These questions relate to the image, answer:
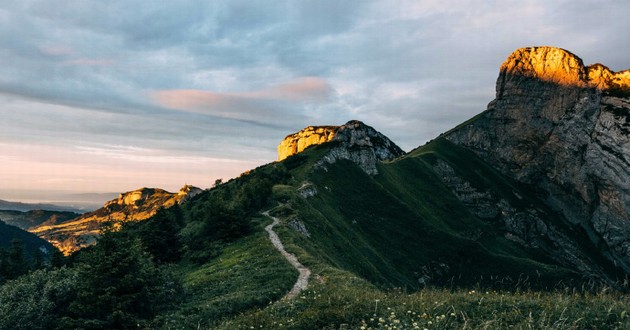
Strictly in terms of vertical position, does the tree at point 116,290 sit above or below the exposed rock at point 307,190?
below

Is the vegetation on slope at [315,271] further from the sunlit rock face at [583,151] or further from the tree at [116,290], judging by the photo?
the sunlit rock face at [583,151]

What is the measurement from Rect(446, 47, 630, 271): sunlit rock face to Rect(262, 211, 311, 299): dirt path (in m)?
169

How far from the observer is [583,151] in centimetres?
17912

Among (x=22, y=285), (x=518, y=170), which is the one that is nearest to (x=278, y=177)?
(x=22, y=285)

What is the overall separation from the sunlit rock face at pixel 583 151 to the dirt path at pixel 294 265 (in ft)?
555

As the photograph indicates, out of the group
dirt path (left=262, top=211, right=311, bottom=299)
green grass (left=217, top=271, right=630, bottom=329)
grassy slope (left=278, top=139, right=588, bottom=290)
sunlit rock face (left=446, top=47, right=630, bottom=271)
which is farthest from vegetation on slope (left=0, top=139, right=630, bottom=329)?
sunlit rock face (left=446, top=47, right=630, bottom=271)

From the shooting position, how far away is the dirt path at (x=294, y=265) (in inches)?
977

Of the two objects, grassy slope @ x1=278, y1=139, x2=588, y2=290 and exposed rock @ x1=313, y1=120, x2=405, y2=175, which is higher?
exposed rock @ x1=313, y1=120, x2=405, y2=175

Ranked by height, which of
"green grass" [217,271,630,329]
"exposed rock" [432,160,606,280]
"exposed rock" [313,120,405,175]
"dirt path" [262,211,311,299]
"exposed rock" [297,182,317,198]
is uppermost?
"exposed rock" [313,120,405,175]

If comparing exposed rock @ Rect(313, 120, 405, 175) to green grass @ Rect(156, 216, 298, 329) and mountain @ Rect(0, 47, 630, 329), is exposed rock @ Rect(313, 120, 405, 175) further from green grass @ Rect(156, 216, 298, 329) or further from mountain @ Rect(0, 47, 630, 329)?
green grass @ Rect(156, 216, 298, 329)

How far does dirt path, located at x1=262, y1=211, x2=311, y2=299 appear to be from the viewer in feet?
81.4

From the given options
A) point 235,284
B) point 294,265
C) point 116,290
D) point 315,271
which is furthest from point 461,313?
point 294,265

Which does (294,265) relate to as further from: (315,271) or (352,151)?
(352,151)

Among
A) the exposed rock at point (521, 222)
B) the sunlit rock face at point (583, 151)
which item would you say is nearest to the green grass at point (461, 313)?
the exposed rock at point (521, 222)
